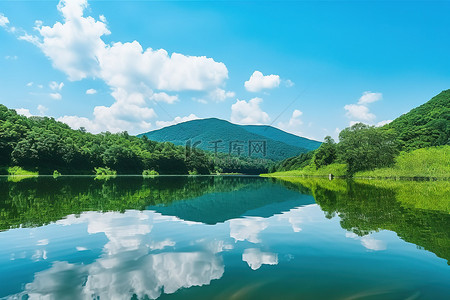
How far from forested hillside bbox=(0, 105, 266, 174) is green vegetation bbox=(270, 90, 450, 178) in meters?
59.0

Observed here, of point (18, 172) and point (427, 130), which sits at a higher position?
point (427, 130)

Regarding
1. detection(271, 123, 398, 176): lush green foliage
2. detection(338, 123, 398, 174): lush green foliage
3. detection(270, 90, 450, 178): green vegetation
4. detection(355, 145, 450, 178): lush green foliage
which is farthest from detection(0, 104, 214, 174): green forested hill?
detection(355, 145, 450, 178): lush green foliage

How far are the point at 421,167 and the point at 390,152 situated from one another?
13.6 metres

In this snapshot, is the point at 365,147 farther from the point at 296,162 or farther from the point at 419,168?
the point at 296,162

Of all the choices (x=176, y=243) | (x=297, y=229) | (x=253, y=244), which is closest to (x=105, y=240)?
(x=176, y=243)

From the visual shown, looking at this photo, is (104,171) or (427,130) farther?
(104,171)

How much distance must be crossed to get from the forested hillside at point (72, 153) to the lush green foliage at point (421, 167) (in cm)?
8403

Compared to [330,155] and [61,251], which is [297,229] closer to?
[61,251]

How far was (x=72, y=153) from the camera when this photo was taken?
290 feet

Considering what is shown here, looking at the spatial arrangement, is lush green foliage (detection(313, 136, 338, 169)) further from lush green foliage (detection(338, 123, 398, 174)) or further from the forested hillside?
the forested hillside

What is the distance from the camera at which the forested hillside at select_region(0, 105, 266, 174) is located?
255 feet

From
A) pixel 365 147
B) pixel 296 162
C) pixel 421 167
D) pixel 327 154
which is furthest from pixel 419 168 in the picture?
pixel 296 162

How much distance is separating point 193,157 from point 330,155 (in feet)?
221

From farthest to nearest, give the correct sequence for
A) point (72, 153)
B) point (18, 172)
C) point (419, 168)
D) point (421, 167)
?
point (72, 153), point (18, 172), point (421, 167), point (419, 168)
